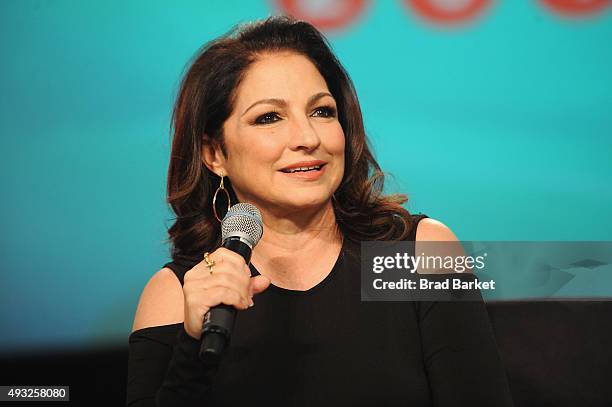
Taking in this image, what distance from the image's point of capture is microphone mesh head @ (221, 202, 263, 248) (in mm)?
1408

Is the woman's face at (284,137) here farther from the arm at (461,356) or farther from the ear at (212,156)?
the arm at (461,356)

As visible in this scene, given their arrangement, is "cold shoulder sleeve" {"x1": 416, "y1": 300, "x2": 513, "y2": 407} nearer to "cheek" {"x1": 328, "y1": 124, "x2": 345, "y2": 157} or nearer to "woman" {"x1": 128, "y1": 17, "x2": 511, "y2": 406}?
"woman" {"x1": 128, "y1": 17, "x2": 511, "y2": 406}

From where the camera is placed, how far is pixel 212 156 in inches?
80.3

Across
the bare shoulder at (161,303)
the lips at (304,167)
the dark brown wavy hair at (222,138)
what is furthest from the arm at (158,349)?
the lips at (304,167)

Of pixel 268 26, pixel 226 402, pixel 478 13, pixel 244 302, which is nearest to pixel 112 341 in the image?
pixel 226 402

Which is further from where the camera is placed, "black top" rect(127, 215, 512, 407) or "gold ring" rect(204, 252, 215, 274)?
"black top" rect(127, 215, 512, 407)

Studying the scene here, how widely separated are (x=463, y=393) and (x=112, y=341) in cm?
115

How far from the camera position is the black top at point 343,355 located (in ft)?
5.75

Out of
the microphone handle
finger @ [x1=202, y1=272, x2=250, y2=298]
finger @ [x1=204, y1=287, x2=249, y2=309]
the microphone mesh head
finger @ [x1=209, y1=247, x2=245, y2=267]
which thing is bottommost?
the microphone handle

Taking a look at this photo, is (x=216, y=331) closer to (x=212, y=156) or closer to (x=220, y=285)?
(x=220, y=285)

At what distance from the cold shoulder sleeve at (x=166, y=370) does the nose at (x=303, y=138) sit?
0.49m

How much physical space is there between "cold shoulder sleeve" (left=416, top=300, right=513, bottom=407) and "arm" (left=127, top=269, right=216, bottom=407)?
0.54 meters

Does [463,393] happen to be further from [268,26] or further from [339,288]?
[268,26]

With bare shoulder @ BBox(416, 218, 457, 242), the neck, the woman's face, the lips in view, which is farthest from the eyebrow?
bare shoulder @ BBox(416, 218, 457, 242)
